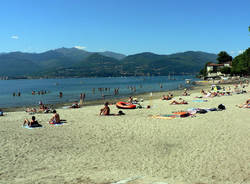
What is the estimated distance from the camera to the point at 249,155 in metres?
8.71

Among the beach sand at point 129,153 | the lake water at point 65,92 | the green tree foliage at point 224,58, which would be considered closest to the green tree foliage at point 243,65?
the lake water at point 65,92

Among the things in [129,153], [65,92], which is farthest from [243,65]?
[129,153]

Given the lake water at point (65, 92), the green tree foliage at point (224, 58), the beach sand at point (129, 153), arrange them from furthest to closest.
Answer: the green tree foliage at point (224, 58) → the lake water at point (65, 92) → the beach sand at point (129, 153)

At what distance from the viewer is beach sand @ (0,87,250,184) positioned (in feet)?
22.9

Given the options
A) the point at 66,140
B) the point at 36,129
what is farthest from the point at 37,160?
the point at 36,129

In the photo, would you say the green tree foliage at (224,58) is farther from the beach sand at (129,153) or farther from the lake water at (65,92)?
the beach sand at (129,153)

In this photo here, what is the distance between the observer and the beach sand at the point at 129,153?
22.9 feet

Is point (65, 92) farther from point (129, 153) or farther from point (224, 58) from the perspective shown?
point (224, 58)

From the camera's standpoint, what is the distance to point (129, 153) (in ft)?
30.8

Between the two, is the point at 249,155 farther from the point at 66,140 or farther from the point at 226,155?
the point at 66,140

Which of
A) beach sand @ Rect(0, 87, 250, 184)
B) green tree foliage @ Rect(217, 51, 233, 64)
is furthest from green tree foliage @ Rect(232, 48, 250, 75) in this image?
beach sand @ Rect(0, 87, 250, 184)

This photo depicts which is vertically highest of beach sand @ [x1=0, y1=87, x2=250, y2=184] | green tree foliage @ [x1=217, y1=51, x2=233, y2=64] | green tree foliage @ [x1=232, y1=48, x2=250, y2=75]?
green tree foliage @ [x1=217, y1=51, x2=233, y2=64]

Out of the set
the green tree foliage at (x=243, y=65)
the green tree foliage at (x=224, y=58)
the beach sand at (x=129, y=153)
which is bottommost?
the beach sand at (x=129, y=153)

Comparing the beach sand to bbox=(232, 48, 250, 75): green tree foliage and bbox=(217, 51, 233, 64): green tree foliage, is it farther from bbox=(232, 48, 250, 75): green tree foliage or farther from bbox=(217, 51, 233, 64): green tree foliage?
bbox=(217, 51, 233, 64): green tree foliage
